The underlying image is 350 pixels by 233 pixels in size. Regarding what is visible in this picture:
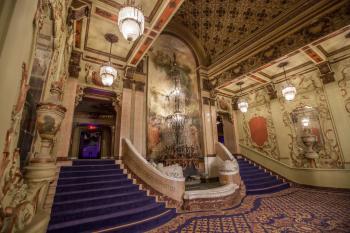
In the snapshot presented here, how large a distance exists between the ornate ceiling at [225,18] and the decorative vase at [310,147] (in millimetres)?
5407

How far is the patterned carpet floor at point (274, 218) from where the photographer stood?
3279mm

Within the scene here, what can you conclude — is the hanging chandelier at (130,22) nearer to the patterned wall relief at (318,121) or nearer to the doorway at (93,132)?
the doorway at (93,132)

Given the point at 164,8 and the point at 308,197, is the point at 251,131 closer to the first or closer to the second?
the point at 308,197

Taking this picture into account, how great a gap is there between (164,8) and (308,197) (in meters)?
7.96

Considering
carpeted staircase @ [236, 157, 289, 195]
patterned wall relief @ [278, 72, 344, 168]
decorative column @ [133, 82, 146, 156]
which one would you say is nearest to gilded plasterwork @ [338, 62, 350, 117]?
patterned wall relief @ [278, 72, 344, 168]

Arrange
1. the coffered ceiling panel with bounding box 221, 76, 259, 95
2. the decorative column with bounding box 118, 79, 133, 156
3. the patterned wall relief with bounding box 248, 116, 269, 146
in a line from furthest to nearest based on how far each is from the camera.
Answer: the patterned wall relief with bounding box 248, 116, 269, 146
the coffered ceiling panel with bounding box 221, 76, 259, 95
the decorative column with bounding box 118, 79, 133, 156

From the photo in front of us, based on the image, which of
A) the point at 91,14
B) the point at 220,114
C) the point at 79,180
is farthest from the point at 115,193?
the point at 220,114

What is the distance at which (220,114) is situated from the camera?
10594mm

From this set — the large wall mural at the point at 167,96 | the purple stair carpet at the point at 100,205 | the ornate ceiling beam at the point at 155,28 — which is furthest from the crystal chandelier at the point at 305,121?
the ornate ceiling beam at the point at 155,28

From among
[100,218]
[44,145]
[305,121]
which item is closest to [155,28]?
[44,145]

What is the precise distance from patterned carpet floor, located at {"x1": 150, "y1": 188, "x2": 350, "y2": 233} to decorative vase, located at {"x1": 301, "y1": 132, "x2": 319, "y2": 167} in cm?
200

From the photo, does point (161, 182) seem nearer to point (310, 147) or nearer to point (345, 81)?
point (310, 147)

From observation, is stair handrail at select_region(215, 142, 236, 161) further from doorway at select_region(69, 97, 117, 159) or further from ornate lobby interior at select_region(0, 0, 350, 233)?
doorway at select_region(69, 97, 117, 159)

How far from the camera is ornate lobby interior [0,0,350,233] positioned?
207 cm
